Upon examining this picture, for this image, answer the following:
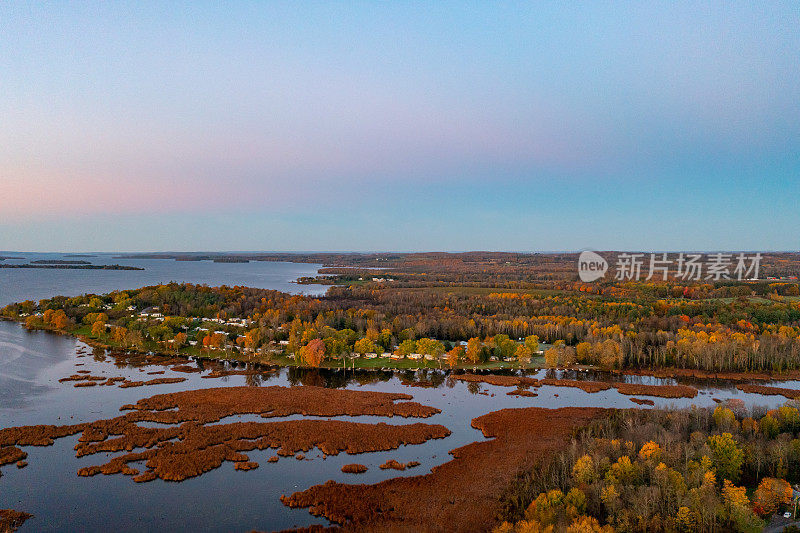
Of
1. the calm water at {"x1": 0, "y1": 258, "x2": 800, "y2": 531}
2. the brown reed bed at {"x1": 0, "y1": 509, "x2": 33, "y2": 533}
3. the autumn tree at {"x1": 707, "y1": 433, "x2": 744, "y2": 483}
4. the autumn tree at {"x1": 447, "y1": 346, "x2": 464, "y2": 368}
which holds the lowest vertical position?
the calm water at {"x1": 0, "y1": 258, "x2": 800, "y2": 531}

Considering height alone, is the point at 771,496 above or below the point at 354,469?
above

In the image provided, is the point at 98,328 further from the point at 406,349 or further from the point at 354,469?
the point at 354,469

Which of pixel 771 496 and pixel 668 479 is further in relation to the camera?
pixel 668 479

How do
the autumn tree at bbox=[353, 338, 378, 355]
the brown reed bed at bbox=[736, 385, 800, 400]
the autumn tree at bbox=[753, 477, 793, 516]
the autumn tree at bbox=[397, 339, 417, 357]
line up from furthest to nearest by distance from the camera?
the autumn tree at bbox=[397, 339, 417, 357], the autumn tree at bbox=[353, 338, 378, 355], the brown reed bed at bbox=[736, 385, 800, 400], the autumn tree at bbox=[753, 477, 793, 516]

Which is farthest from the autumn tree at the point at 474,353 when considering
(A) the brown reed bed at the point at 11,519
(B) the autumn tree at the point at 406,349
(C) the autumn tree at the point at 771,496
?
(A) the brown reed bed at the point at 11,519

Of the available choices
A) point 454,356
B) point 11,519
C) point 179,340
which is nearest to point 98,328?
point 179,340

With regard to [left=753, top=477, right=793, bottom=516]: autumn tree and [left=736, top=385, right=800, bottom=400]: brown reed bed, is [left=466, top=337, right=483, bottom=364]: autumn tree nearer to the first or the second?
[left=736, top=385, right=800, bottom=400]: brown reed bed

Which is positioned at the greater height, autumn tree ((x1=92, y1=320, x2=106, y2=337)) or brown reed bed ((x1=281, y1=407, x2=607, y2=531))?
autumn tree ((x1=92, y1=320, x2=106, y2=337))

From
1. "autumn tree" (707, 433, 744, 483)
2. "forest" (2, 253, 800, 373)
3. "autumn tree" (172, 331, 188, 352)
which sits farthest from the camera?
"autumn tree" (172, 331, 188, 352)

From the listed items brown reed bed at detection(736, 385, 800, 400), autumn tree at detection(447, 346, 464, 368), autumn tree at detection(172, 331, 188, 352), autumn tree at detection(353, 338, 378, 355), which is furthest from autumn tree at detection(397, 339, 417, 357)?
brown reed bed at detection(736, 385, 800, 400)
